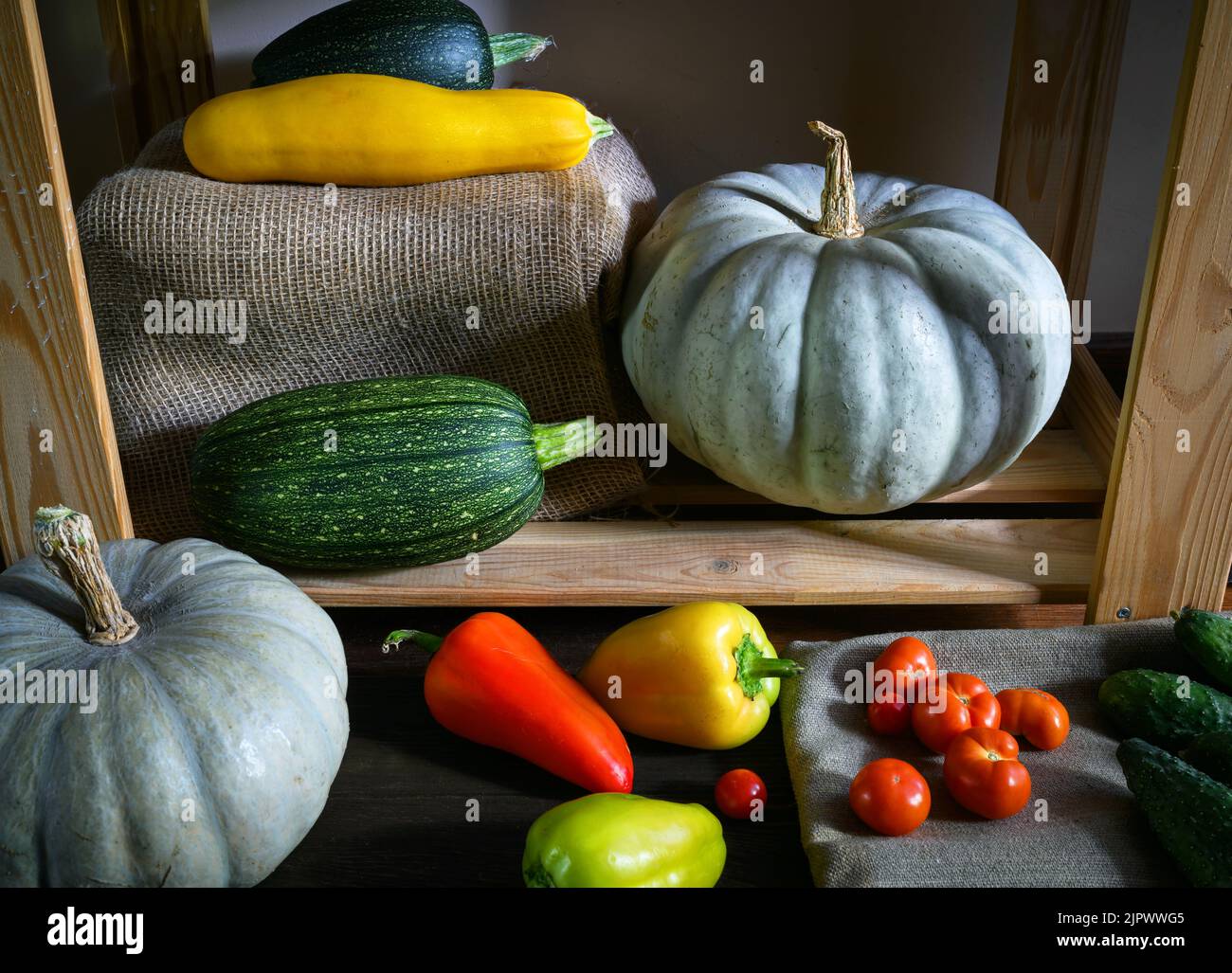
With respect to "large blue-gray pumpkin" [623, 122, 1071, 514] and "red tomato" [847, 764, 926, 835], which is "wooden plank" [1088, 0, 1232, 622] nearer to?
"large blue-gray pumpkin" [623, 122, 1071, 514]

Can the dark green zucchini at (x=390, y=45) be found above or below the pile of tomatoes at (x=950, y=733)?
above

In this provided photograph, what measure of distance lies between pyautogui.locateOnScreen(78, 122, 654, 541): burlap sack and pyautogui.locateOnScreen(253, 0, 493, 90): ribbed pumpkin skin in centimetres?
18

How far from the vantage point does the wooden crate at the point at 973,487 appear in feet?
3.85

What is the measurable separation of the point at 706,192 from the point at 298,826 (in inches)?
Answer: 36.4

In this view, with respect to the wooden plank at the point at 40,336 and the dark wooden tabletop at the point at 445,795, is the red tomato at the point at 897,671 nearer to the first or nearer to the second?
the dark wooden tabletop at the point at 445,795

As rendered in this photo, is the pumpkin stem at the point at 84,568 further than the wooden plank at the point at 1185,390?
No

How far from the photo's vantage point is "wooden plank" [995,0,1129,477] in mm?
1667

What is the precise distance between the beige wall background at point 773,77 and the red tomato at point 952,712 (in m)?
0.99

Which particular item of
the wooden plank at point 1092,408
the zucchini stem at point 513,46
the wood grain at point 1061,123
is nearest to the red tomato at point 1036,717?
the wooden plank at point 1092,408

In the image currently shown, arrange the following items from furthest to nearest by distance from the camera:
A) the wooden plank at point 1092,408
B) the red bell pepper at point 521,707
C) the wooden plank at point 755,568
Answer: the wooden plank at point 1092,408, the wooden plank at point 755,568, the red bell pepper at point 521,707

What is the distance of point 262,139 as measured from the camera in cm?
143

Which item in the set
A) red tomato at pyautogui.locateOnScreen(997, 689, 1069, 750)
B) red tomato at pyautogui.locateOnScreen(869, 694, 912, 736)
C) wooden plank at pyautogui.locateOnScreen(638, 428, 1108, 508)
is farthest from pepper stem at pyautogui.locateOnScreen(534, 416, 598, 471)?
red tomato at pyautogui.locateOnScreen(997, 689, 1069, 750)

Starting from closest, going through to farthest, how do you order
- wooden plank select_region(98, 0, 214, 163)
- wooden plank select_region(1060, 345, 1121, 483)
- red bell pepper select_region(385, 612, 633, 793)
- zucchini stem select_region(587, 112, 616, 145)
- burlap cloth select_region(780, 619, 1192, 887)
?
burlap cloth select_region(780, 619, 1192, 887) < red bell pepper select_region(385, 612, 633, 793) < zucchini stem select_region(587, 112, 616, 145) < wooden plank select_region(1060, 345, 1121, 483) < wooden plank select_region(98, 0, 214, 163)
